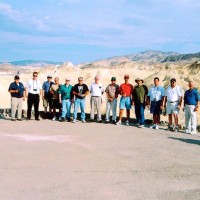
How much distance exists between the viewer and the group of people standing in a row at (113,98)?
13781 millimetres

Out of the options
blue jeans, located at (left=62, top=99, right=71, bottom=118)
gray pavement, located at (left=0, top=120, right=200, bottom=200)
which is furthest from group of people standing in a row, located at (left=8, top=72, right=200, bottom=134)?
gray pavement, located at (left=0, top=120, right=200, bottom=200)

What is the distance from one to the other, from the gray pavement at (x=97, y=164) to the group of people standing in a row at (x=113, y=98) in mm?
1035

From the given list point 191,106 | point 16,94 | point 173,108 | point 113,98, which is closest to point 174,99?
point 173,108

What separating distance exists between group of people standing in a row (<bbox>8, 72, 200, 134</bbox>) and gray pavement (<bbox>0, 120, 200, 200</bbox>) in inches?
40.8

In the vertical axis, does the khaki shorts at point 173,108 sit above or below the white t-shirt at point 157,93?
below

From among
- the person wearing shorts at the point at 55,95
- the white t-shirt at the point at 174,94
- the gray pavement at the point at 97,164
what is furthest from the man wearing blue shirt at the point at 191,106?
the person wearing shorts at the point at 55,95

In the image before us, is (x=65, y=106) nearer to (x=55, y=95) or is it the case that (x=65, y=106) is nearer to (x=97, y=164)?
(x=55, y=95)

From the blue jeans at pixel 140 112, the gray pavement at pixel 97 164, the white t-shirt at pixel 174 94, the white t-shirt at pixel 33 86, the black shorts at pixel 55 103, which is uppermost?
the white t-shirt at pixel 33 86

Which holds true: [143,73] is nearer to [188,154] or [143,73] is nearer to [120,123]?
[120,123]

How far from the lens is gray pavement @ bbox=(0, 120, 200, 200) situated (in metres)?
6.48

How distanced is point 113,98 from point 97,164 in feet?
22.7

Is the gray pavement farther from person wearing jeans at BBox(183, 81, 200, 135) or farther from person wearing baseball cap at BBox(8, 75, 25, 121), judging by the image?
person wearing baseball cap at BBox(8, 75, 25, 121)

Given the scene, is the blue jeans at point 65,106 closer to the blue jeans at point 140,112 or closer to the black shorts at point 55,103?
the black shorts at point 55,103

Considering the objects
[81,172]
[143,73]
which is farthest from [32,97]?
[143,73]
